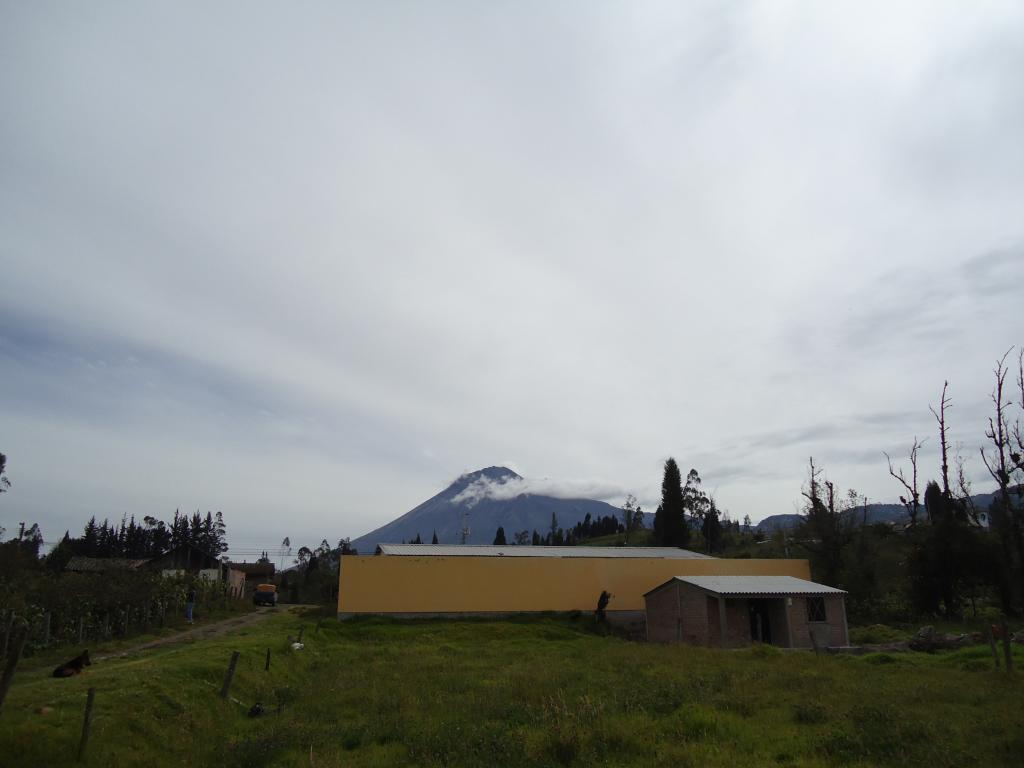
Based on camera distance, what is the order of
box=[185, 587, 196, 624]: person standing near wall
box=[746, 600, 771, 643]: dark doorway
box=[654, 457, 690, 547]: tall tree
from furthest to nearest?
1. box=[654, 457, 690, 547]: tall tree
2. box=[185, 587, 196, 624]: person standing near wall
3. box=[746, 600, 771, 643]: dark doorway

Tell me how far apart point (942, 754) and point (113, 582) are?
27116 millimetres

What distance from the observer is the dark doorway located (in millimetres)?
29859

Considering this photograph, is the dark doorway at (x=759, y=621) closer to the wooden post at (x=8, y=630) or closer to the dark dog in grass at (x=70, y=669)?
the dark dog in grass at (x=70, y=669)

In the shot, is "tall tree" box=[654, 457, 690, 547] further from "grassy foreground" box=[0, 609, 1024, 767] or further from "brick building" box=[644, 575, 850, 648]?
"grassy foreground" box=[0, 609, 1024, 767]

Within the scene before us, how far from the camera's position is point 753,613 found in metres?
30.3

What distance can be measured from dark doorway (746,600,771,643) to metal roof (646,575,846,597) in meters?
0.93

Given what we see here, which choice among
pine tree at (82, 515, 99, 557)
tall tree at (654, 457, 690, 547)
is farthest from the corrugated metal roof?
pine tree at (82, 515, 99, 557)

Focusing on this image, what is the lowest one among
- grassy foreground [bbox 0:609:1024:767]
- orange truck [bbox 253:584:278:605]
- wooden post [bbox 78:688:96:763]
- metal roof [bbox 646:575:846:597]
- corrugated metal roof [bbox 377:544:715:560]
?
orange truck [bbox 253:584:278:605]

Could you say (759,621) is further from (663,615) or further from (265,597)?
(265,597)

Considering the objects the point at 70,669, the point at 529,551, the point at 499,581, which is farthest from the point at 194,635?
the point at 529,551

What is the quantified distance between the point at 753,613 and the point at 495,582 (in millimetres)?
13328

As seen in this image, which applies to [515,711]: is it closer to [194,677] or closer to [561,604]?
[194,677]

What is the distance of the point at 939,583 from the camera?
34625 millimetres

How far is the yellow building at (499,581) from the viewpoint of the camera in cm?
3328
